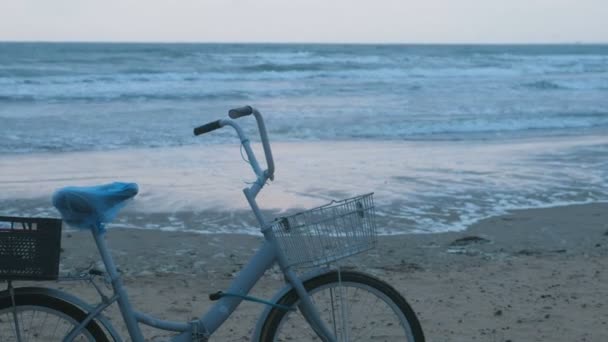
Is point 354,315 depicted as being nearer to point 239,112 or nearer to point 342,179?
point 239,112

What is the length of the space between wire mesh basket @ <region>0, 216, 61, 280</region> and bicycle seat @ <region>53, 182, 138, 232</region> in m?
0.15

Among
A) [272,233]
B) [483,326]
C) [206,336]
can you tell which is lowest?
[483,326]

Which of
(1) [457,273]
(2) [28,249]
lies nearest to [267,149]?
(2) [28,249]

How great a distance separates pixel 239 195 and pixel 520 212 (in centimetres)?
310

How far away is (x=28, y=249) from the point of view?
272 cm

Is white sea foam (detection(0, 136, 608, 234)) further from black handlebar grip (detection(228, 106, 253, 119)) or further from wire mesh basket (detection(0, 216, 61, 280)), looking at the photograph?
wire mesh basket (detection(0, 216, 61, 280))

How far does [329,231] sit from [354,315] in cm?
112

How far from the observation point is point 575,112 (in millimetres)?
20203

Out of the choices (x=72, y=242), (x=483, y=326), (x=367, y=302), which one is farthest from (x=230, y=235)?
(x=367, y=302)

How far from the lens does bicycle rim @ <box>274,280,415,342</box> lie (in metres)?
3.13

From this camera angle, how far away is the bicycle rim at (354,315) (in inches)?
123

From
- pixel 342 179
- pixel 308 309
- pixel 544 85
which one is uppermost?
pixel 544 85

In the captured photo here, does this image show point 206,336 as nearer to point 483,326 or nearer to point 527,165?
point 483,326

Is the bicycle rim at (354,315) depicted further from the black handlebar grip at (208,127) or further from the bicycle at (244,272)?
the black handlebar grip at (208,127)
